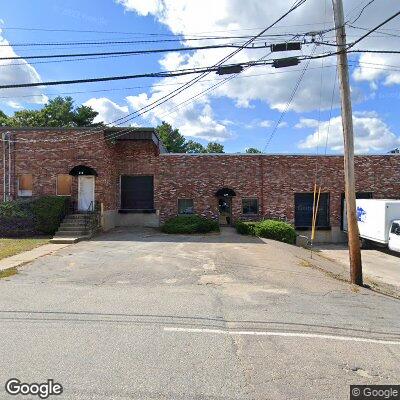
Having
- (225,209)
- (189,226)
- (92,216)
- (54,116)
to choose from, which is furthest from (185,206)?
(54,116)

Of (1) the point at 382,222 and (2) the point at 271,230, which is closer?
(1) the point at 382,222

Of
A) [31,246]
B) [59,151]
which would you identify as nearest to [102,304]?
[31,246]

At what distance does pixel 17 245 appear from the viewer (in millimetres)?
16250

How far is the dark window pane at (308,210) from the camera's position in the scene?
84.4 feet

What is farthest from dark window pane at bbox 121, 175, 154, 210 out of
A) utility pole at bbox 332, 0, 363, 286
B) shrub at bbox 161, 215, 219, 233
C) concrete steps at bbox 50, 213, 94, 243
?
utility pole at bbox 332, 0, 363, 286

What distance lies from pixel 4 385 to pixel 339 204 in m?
24.4

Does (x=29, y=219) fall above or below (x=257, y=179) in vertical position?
below

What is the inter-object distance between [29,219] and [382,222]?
1822 cm

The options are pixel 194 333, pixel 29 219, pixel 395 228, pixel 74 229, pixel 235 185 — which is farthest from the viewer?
pixel 235 185

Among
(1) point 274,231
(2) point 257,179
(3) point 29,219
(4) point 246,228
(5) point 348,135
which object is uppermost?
(5) point 348,135

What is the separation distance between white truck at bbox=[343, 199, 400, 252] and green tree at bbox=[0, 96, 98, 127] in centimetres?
3517

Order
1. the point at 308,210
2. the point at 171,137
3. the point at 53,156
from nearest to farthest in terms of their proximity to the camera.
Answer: the point at 53,156
the point at 308,210
the point at 171,137

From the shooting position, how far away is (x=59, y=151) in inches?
842

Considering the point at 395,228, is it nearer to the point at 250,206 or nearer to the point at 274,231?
the point at 274,231
